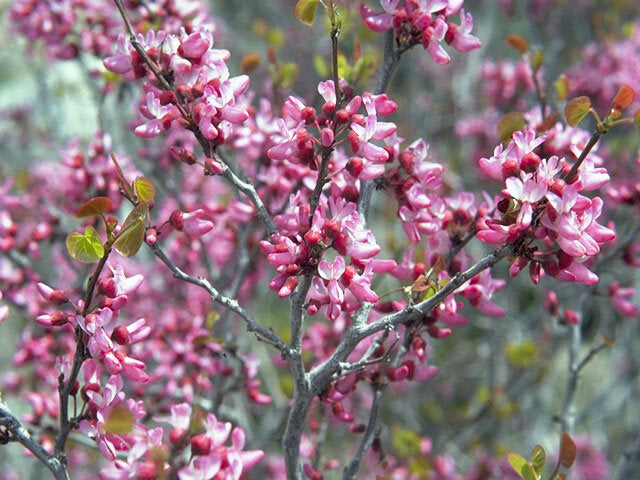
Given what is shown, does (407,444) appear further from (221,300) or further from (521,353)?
(221,300)

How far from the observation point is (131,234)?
148cm

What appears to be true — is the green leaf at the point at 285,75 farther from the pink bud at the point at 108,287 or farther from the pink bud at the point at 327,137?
the pink bud at the point at 108,287

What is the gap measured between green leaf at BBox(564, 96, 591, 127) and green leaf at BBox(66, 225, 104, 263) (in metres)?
1.32

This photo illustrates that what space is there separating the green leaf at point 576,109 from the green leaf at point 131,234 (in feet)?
3.88

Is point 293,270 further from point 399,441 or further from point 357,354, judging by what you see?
point 399,441

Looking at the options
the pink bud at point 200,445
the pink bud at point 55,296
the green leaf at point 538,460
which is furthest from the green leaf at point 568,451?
the pink bud at point 55,296

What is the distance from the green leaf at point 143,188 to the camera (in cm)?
161

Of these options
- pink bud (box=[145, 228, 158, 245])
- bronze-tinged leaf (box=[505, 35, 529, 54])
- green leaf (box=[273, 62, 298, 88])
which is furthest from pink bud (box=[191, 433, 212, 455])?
bronze-tinged leaf (box=[505, 35, 529, 54])

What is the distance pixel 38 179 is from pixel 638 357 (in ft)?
17.5

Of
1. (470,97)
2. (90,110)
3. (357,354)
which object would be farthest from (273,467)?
(90,110)

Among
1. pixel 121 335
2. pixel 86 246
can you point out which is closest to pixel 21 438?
pixel 121 335

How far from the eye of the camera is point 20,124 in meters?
6.96

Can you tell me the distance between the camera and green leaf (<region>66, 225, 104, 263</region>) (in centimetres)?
153

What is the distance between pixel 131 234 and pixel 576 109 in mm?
1240
